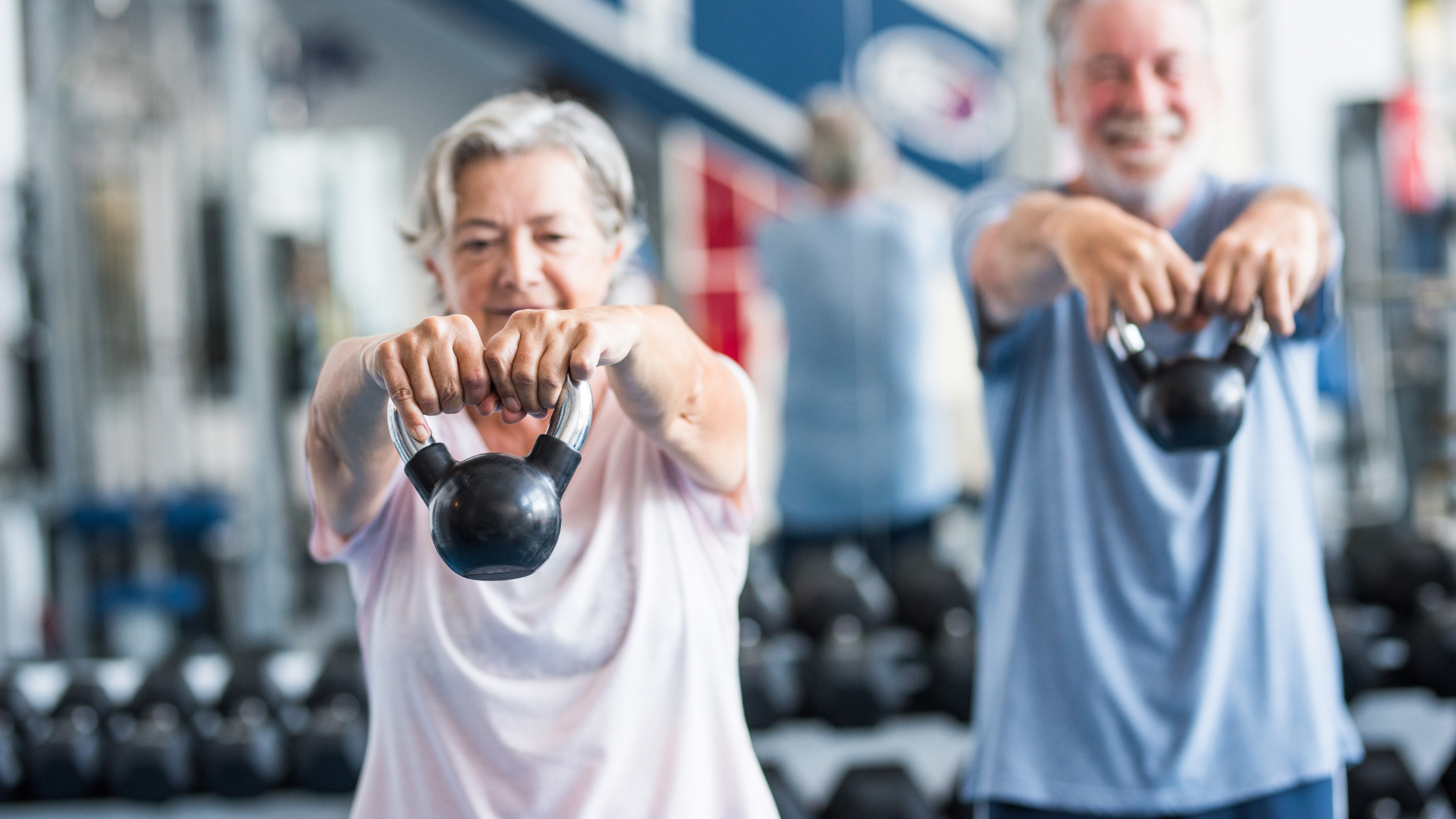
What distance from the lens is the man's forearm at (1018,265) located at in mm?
1095

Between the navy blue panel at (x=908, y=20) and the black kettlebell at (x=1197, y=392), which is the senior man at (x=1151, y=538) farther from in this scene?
the navy blue panel at (x=908, y=20)

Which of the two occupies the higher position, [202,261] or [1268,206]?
[202,261]

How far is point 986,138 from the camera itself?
3.26 metres

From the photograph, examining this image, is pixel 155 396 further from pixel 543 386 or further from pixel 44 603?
pixel 543 386

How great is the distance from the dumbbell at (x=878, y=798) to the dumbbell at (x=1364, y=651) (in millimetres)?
878

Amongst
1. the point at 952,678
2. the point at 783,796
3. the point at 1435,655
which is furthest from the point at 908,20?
the point at 783,796

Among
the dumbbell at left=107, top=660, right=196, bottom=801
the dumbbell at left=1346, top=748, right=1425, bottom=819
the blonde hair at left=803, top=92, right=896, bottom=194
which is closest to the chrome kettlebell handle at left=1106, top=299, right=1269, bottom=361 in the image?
the dumbbell at left=1346, top=748, right=1425, bottom=819

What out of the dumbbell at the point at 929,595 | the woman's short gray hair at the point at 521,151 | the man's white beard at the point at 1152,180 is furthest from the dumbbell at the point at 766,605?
the woman's short gray hair at the point at 521,151

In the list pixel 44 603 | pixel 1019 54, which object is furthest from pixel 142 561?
pixel 1019 54

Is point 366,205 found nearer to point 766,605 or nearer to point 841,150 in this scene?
point 841,150

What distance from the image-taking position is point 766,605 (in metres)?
2.46

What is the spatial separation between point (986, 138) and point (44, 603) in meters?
3.05

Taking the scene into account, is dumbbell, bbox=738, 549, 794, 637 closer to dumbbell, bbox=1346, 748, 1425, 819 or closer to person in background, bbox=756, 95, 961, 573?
person in background, bbox=756, 95, 961, 573

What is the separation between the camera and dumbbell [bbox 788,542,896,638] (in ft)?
8.03
